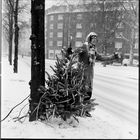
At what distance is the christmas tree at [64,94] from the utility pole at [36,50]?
→ 0.10m

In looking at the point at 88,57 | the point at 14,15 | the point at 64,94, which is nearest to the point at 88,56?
the point at 88,57

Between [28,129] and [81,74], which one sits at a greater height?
[81,74]

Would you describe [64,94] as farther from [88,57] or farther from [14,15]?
[14,15]

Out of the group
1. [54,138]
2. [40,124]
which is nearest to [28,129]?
[40,124]

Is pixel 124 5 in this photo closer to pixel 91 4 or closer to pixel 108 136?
pixel 91 4

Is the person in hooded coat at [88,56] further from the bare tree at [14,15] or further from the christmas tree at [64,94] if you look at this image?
the bare tree at [14,15]

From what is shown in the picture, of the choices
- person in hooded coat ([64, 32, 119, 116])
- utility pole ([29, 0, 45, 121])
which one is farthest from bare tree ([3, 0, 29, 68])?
utility pole ([29, 0, 45, 121])

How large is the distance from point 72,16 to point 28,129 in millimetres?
34781

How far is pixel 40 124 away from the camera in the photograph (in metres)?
3.82

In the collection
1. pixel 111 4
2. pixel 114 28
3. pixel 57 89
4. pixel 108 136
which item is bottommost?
pixel 108 136

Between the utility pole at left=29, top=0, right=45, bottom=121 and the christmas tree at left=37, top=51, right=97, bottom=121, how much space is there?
98 mm

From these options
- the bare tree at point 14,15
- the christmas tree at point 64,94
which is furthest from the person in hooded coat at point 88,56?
the bare tree at point 14,15

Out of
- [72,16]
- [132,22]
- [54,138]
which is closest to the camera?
[54,138]

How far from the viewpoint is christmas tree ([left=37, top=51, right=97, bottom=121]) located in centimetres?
388
